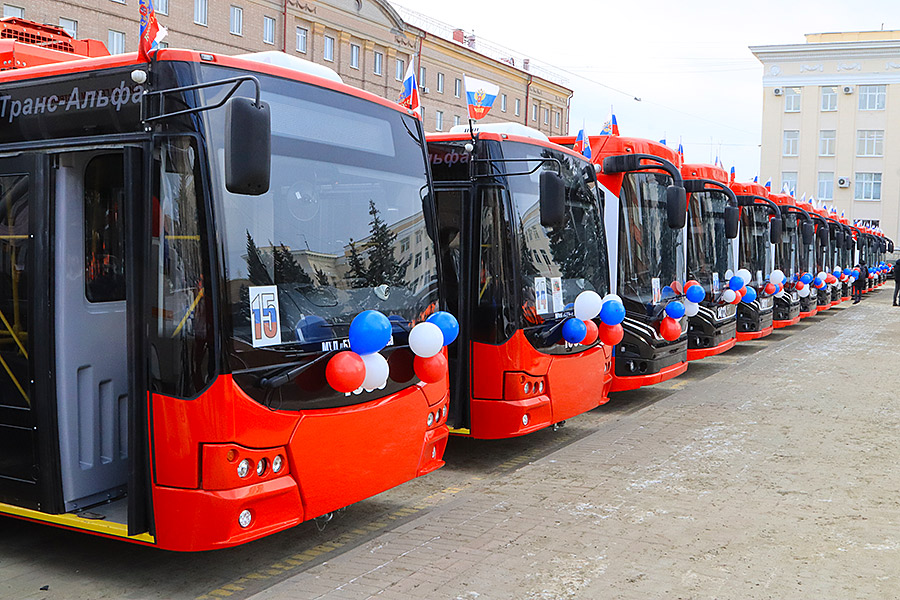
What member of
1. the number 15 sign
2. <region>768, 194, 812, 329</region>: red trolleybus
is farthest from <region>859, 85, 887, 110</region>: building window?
the number 15 sign

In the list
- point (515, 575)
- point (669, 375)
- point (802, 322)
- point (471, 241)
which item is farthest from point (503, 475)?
point (802, 322)

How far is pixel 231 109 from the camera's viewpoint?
4.22 meters

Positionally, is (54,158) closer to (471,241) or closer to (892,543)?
(471,241)

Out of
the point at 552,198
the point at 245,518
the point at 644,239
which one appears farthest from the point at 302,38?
the point at 245,518

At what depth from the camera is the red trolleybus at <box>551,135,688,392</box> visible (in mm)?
10352

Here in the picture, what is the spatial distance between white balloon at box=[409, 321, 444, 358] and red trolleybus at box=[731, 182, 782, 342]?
37.7 ft

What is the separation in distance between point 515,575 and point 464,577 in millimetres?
300

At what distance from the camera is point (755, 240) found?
17.4m

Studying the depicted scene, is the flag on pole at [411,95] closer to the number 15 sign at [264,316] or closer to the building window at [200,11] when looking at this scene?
the number 15 sign at [264,316]

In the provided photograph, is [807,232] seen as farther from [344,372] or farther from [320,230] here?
[344,372]

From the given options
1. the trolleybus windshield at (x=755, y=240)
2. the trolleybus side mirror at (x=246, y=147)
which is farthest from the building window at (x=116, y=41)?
the trolleybus side mirror at (x=246, y=147)

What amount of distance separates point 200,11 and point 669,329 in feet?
98.0

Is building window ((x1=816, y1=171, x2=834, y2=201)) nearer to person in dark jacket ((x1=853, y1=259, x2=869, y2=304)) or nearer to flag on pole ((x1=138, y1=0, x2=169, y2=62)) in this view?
person in dark jacket ((x1=853, y1=259, x2=869, y2=304))

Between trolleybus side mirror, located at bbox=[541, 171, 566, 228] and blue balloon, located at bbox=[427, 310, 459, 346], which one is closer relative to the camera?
blue balloon, located at bbox=[427, 310, 459, 346]
